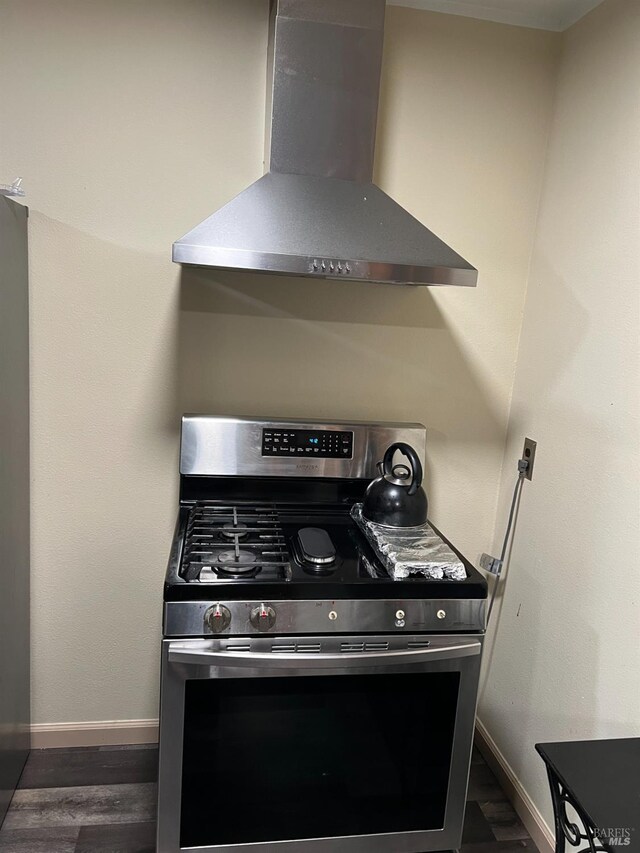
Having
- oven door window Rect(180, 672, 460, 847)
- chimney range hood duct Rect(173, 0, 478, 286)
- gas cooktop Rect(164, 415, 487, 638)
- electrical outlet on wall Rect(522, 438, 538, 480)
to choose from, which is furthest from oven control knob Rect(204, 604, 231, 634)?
electrical outlet on wall Rect(522, 438, 538, 480)

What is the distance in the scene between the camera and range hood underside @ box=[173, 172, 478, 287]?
133cm

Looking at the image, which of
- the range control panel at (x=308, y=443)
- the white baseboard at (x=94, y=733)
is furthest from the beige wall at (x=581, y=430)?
the white baseboard at (x=94, y=733)

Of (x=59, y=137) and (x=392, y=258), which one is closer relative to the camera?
(x=392, y=258)

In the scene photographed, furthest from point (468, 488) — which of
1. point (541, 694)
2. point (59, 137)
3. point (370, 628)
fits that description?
point (59, 137)

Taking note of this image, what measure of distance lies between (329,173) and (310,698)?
119cm

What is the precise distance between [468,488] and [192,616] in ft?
3.39

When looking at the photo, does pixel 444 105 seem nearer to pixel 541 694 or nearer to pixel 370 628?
pixel 370 628

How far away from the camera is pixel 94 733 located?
1965 millimetres

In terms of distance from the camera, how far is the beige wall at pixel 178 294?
5.45ft

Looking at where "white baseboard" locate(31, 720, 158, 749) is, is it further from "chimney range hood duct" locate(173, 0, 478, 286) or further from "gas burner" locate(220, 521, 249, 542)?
"chimney range hood duct" locate(173, 0, 478, 286)

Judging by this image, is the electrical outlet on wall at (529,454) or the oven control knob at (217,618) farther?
the electrical outlet on wall at (529,454)

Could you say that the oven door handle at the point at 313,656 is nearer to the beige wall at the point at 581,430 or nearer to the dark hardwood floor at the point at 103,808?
the beige wall at the point at 581,430

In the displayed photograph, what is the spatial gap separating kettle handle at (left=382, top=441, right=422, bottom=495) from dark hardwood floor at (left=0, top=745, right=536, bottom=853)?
3.16 ft

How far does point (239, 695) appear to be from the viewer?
4.51ft
